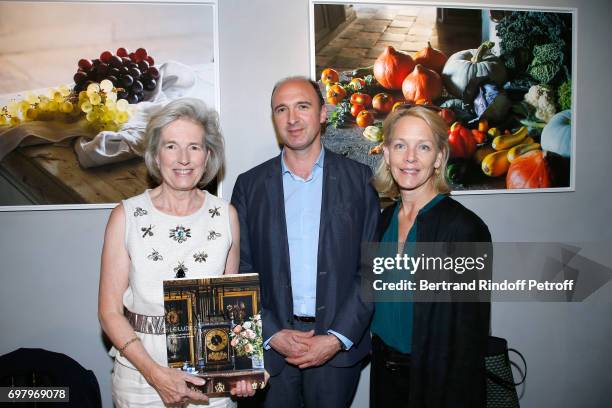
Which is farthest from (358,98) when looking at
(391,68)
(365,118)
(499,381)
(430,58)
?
(499,381)

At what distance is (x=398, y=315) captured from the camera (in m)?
1.71

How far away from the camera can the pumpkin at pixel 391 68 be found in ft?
7.95

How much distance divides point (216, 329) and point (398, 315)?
695 millimetres

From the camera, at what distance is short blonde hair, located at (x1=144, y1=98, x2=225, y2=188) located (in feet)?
5.36

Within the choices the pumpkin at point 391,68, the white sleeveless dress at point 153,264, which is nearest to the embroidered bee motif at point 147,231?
the white sleeveless dress at point 153,264

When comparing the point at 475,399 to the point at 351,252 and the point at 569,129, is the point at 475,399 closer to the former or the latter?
the point at 351,252

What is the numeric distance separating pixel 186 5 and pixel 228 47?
291 mm

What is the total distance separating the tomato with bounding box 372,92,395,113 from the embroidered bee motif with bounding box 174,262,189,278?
1390 mm

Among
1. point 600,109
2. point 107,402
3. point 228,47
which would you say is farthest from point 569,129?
point 107,402

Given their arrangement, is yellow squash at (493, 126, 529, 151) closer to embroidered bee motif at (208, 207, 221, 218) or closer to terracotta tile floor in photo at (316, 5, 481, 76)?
terracotta tile floor in photo at (316, 5, 481, 76)

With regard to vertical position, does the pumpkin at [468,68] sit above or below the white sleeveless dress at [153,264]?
above

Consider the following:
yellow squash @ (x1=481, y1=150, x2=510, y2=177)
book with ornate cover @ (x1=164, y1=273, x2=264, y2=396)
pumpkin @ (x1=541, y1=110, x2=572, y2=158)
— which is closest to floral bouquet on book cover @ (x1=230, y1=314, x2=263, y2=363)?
book with ornate cover @ (x1=164, y1=273, x2=264, y2=396)

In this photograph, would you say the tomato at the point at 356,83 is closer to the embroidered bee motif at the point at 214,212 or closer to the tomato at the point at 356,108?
the tomato at the point at 356,108

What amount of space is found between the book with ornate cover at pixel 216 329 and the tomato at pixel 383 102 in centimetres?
132
